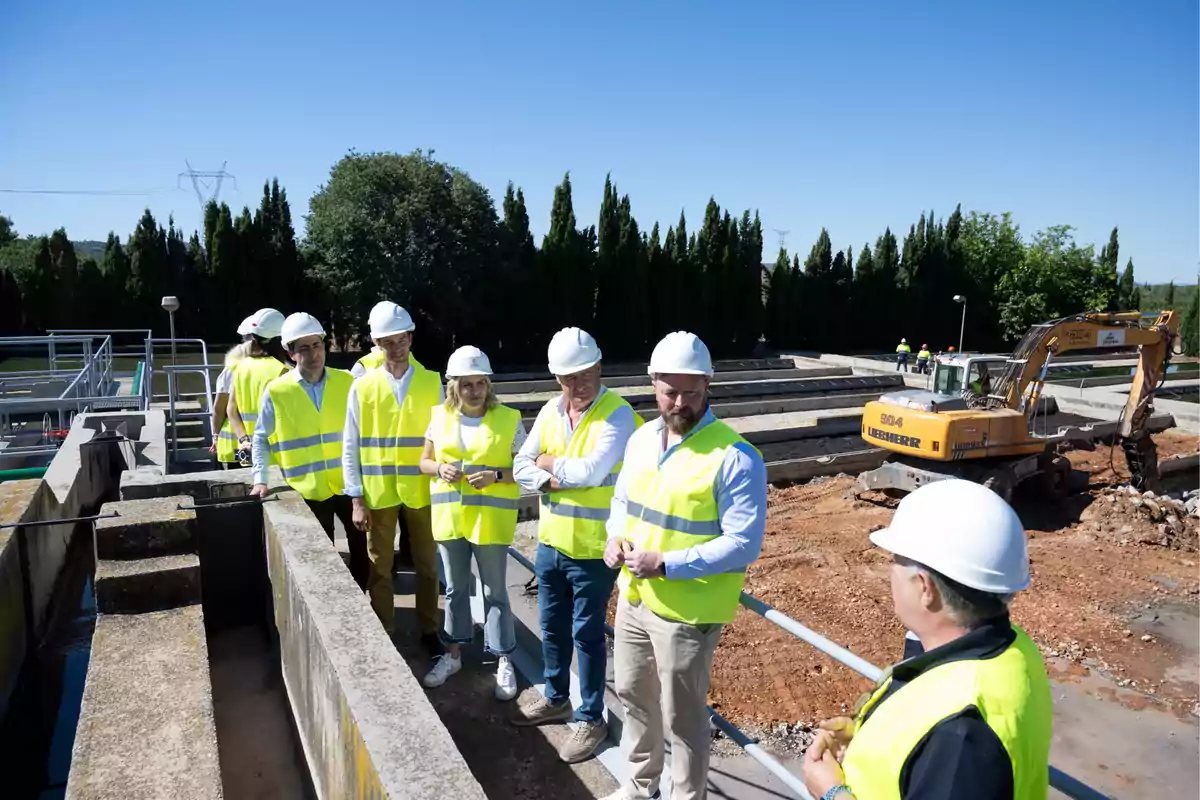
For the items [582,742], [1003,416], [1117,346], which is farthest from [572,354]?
[1117,346]

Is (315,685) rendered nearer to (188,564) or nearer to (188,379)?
(188,564)

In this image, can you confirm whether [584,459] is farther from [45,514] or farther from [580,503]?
[45,514]

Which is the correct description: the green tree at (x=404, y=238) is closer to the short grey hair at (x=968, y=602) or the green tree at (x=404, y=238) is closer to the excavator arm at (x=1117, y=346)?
the excavator arm at (x=1117, y=346)

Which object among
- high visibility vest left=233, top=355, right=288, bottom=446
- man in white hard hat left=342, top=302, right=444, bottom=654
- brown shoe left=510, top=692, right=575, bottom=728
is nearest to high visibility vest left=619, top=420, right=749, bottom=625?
brown shoe left=510, top=692, right=575, bottom=728

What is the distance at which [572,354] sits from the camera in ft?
11.6

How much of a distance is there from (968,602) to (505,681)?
9.51 ft

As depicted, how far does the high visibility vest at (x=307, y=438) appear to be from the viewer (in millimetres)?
4656

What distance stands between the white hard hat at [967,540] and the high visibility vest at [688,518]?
3.84ft

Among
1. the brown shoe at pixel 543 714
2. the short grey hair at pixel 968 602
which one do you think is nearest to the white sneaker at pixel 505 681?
the brown shoe at pixel 543 714

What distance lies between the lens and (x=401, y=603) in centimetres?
517

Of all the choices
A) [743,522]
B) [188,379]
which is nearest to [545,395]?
[188,379]

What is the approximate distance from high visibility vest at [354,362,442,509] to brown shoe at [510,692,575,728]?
125 cm

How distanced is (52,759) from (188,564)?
1241 mm

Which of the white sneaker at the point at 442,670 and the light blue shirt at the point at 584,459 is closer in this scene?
the light blue shirt at the point at 584,459
